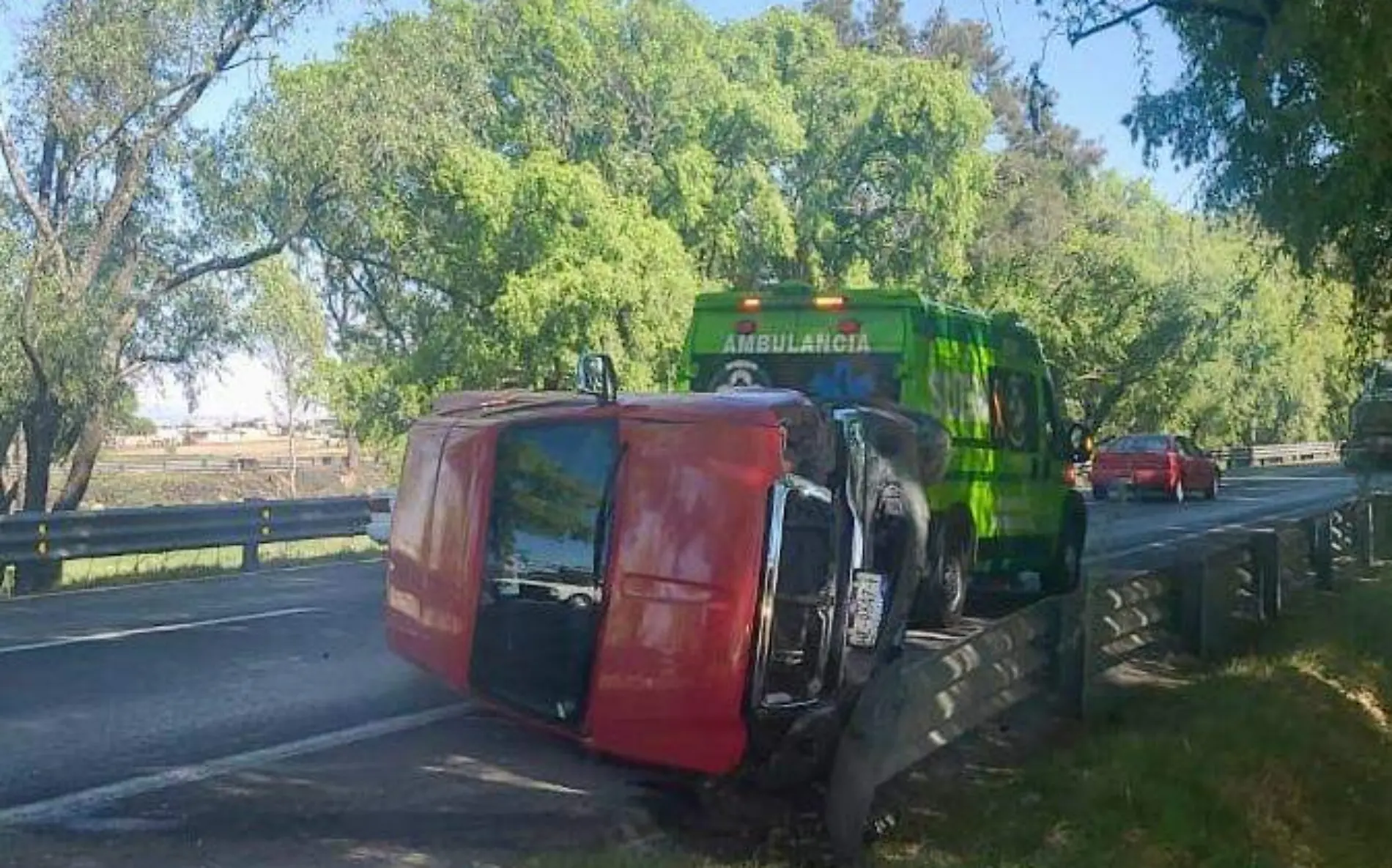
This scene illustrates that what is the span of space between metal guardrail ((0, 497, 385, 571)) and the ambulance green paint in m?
7.60

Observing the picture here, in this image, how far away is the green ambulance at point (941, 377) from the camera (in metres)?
11.0

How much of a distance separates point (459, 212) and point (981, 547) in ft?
53.2

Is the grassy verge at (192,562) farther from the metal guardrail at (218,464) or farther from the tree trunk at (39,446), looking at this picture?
the metal guardrail at (218,464)

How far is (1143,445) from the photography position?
33.5 m

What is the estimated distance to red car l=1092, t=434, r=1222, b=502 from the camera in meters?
32.8

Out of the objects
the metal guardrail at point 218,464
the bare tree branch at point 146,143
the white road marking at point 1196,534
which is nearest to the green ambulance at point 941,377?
the white road marking at point 1196,534

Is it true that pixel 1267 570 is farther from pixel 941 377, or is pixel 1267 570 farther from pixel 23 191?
pixel 23 191

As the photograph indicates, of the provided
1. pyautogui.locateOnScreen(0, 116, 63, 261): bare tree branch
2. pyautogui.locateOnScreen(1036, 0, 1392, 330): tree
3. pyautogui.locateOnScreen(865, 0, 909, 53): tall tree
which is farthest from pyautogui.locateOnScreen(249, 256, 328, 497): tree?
pyautogui.locateOnScreen(865, 0, 909, 53): tall tree

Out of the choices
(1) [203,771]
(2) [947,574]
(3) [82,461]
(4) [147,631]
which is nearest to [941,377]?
(2) [947,574]

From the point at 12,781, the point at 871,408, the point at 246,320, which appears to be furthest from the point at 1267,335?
the point at 12,781

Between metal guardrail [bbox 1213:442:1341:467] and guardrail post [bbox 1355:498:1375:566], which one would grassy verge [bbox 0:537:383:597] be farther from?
metal guardrail [bbox 1213:442:1341:467]

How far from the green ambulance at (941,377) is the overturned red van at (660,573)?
11.9 ft

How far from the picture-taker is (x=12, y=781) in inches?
269

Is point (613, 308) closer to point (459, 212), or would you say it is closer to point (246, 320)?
point (459, 212)
